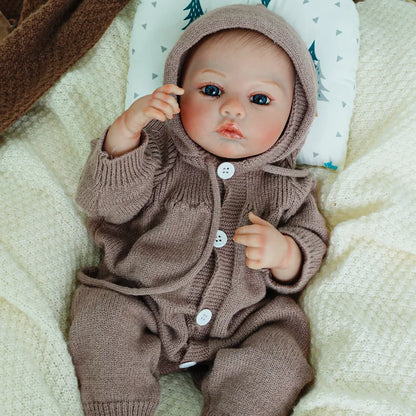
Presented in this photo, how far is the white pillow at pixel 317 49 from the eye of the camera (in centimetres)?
137

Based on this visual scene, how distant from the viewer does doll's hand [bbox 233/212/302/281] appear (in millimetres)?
1106

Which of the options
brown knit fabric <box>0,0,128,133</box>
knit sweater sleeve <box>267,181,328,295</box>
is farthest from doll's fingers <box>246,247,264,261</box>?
brown knit fabric <box>0,0,128,133</box>

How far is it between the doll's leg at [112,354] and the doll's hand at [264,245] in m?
0.28

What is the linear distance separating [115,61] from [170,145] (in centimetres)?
35

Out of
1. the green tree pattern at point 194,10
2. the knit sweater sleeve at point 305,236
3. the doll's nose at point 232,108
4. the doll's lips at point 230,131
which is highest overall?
the green tree pattern at point 194,10

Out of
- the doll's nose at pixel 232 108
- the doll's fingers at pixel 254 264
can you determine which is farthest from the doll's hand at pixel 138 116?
the doll's fingers at pixel 254 264

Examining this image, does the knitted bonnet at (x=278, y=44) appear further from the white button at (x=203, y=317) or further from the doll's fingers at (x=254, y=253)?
the white button at (x=203, y=317)

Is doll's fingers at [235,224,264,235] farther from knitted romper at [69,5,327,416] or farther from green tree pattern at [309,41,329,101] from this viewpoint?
green tree pattern at [309,41,329,101]

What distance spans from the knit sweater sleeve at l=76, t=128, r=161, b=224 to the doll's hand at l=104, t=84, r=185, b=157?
0.02m

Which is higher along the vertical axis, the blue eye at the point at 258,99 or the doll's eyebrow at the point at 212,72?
the doll's eyebrow at the point at 212,72

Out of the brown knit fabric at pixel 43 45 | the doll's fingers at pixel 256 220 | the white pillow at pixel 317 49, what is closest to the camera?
the doll's fingers at pixel 256 220

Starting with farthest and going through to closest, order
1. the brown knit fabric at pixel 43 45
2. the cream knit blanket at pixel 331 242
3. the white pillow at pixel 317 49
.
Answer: the white pillow at pixel 317 49
the brown knit fabric at pixel 43 45
the cream knit blanket at pixel 331 242

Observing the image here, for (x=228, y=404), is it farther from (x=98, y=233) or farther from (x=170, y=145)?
(x=170, y=145)

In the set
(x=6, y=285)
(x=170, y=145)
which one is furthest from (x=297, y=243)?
(x=6, y=285)
